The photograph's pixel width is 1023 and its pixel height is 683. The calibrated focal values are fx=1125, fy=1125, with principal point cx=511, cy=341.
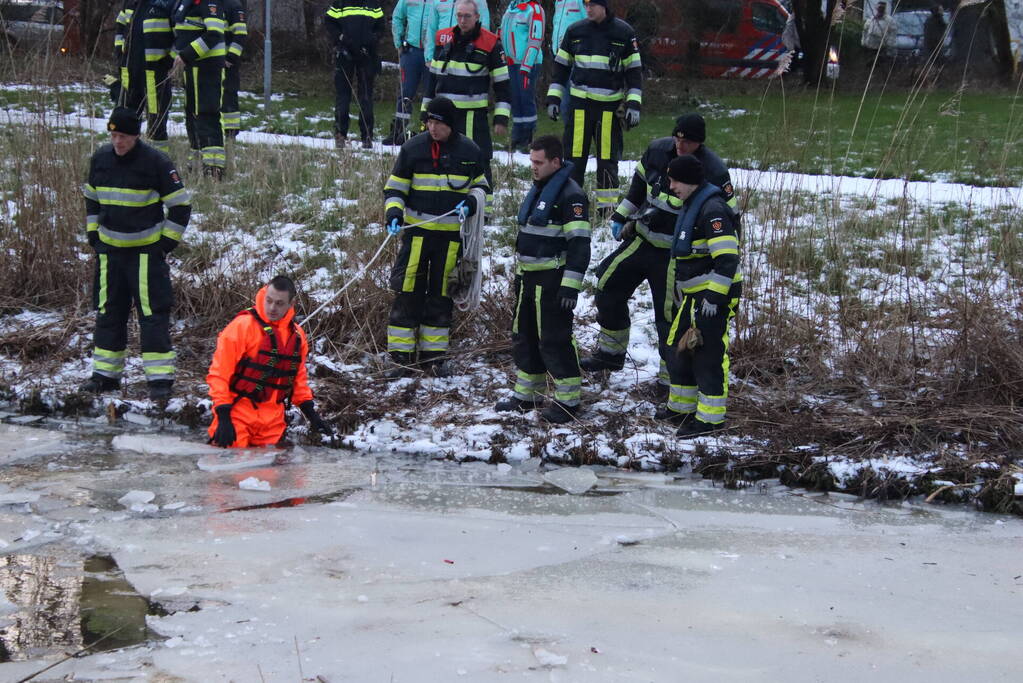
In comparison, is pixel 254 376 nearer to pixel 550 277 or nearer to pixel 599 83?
pixel 550 277

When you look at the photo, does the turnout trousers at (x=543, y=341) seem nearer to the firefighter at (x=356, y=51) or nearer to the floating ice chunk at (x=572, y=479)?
the floating ice chunk at (x=572, y=479)

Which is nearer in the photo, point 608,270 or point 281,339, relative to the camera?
point 281,339

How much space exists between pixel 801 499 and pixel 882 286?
10.9ft

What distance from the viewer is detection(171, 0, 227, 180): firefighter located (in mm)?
10859

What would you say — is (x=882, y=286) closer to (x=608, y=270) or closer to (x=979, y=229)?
(x=979, y=229)

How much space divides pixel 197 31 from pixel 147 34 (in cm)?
51

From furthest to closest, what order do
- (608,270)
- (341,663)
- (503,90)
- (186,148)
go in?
(186,148)
(503,90)
(608,270)
(341,663)

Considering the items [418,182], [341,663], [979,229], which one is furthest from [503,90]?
[341,663]

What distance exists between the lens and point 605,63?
9586 mm

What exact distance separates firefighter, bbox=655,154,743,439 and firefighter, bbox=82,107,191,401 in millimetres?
3263

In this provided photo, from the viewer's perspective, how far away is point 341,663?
13.6 ft

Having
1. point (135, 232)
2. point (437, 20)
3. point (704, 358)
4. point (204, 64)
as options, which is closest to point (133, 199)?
point (135, 232)

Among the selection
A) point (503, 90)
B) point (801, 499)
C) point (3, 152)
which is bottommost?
point (801, 499)

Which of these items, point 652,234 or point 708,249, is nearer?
point 708,249
